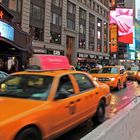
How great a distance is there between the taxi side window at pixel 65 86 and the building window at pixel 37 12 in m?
36.3

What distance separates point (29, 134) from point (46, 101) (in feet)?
2.98

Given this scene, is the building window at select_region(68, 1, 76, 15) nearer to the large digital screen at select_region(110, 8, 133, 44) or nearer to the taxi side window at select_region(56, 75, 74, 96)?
the large digital screen at select_region(110, 8, 133, 44)

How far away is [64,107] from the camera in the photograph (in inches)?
270

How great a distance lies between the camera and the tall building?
4212 centimetres

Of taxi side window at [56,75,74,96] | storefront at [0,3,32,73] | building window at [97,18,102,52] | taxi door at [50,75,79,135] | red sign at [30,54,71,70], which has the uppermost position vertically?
building window at [97,18,102,52]

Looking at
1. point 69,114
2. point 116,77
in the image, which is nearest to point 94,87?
point 69,114

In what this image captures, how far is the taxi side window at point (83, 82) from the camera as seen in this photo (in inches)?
319

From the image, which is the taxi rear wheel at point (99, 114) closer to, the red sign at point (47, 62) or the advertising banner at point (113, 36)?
the red sign at point (47, 62)

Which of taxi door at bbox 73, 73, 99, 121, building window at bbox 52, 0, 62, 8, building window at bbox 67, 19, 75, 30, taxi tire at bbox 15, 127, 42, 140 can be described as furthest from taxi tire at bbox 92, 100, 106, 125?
building window at bbox 67, 19, 75, 30

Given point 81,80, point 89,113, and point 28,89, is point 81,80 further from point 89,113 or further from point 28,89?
point 28,89

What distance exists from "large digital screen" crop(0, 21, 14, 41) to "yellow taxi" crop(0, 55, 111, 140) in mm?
15187

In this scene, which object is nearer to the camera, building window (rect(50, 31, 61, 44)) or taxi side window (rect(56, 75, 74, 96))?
taxi side window (rect(56, 75, 74, 96))

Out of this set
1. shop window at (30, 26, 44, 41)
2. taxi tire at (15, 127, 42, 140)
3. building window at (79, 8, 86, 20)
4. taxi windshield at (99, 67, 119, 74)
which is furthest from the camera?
building window at (79, 8, 86, 20)

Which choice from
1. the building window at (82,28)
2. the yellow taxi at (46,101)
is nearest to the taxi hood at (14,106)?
the yellow taxi at (46,101)
